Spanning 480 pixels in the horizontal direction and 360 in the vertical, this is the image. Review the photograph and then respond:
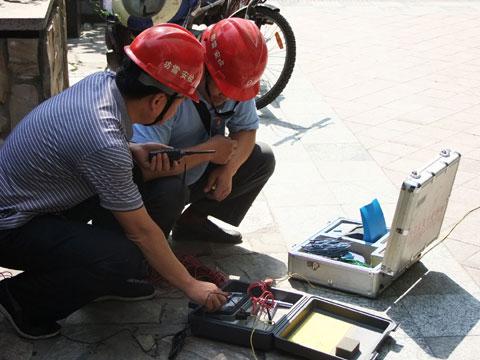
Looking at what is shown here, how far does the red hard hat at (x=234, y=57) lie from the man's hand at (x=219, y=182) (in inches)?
17.6

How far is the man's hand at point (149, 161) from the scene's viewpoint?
332 cm

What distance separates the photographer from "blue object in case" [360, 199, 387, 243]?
3.85m

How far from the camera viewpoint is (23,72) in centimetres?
425

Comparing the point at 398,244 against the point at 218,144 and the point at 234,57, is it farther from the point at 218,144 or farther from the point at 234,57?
the point at 234,57

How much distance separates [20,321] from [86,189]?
24.9 inches

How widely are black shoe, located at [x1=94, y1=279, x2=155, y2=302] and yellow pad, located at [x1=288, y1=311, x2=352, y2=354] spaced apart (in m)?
0.70

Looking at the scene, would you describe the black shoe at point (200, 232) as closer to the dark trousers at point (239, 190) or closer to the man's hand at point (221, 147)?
the dark trousers at point (239, 190)

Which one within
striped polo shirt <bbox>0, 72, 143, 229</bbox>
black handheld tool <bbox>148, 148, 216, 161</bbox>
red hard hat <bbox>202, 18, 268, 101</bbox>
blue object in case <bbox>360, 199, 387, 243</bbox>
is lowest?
blue object in case <bbox>360, 199, 387, 243</bbox>

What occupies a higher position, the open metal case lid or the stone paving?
the open metal case lid

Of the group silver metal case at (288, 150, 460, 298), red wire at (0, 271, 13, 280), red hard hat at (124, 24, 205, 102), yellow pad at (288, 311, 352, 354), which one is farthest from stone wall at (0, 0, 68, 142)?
yellow pad at (288, 311, 352, 354)

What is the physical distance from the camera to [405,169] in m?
5.16

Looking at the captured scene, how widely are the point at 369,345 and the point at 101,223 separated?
1163 mm

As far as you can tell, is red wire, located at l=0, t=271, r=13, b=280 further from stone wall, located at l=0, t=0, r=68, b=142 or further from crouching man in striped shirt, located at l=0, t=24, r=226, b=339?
stone wall, located at l=0, t=0, r=68, b=142

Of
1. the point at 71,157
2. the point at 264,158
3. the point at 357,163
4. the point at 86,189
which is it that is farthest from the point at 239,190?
the point at 357,163
